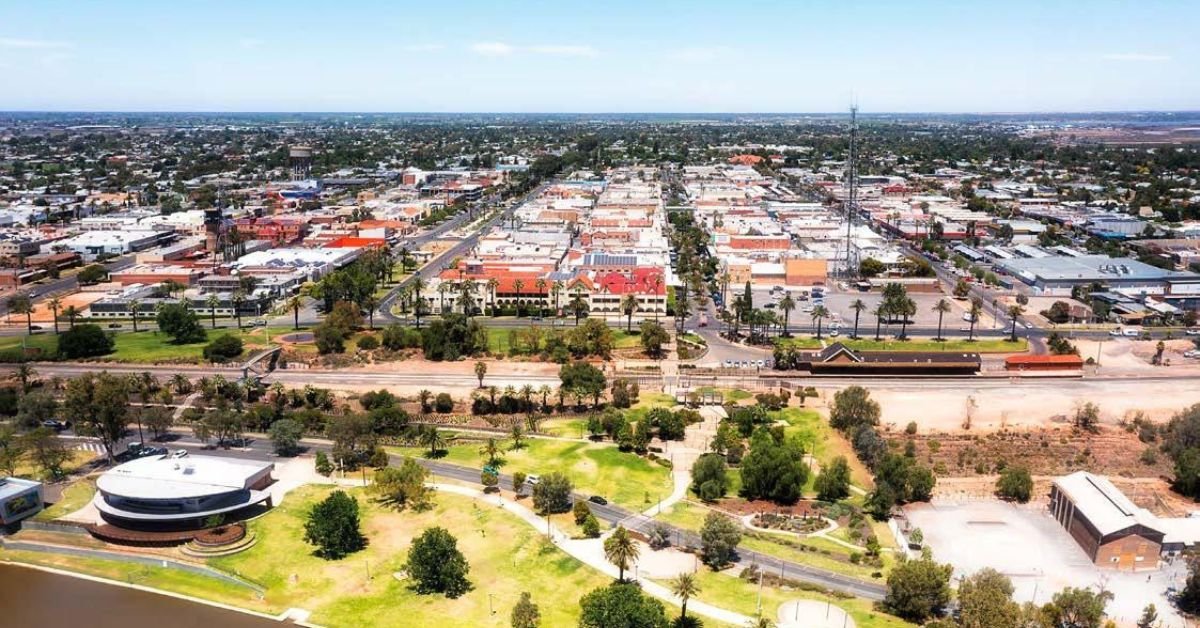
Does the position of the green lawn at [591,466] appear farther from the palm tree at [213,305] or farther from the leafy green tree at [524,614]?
the palm tree at [213,305]

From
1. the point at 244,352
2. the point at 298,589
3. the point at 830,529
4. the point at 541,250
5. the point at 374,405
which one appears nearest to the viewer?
the point at 298,589

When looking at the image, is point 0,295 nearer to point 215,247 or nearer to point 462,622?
point 215,247

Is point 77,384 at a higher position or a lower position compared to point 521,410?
higher

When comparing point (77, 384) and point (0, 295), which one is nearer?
point (77, 384)

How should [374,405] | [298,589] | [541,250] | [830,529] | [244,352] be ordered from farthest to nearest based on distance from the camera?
[541,250] < [244,352] < [374,405] < [830,529] < [298,589]

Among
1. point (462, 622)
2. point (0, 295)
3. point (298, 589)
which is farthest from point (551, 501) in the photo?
point (0, 295)

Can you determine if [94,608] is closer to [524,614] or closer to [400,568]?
[400,568]

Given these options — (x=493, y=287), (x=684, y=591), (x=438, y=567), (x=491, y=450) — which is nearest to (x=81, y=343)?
(x=493, y=287)
